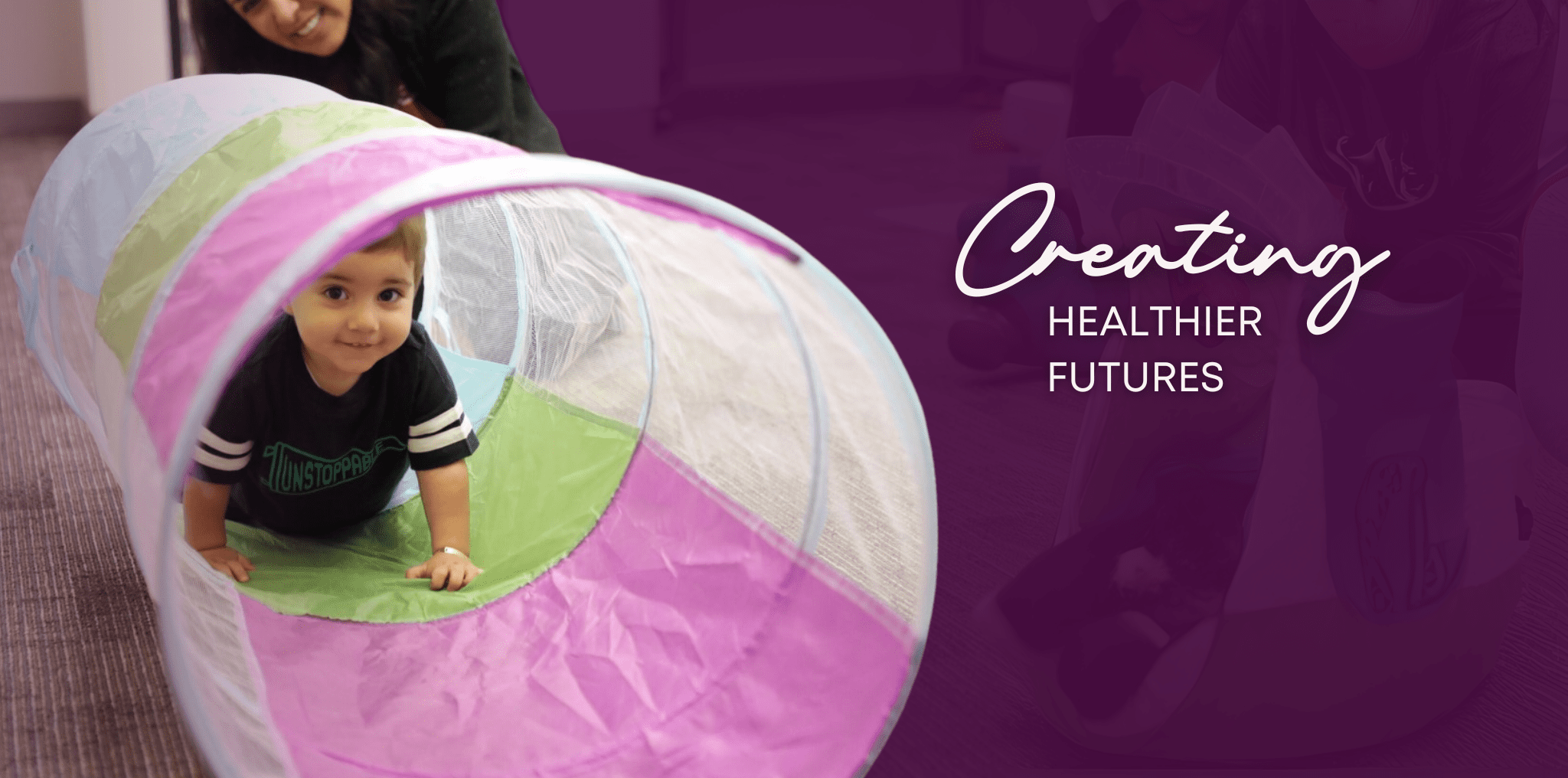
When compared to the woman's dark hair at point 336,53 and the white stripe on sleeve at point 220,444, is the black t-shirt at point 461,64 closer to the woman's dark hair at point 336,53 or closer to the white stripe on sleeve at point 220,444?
the woman's dark hair at point 336,53

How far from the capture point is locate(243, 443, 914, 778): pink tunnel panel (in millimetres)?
1014

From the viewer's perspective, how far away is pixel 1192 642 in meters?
1.02

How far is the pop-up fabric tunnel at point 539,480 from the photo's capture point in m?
0.86

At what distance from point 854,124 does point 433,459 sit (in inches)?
122

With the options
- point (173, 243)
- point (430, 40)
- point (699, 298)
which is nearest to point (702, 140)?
point (430, 40)

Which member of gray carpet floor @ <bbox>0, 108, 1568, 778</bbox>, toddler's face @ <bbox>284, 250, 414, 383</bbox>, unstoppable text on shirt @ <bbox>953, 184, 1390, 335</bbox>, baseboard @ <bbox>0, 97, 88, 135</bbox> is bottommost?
gray carpet floor @ <bbox>0, 108, 1568, 778</bbox>

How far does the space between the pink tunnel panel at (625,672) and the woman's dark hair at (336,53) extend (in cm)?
65

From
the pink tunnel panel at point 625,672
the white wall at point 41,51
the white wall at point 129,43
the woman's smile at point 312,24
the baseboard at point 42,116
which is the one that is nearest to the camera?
the pink tunnel panel at point 625,672

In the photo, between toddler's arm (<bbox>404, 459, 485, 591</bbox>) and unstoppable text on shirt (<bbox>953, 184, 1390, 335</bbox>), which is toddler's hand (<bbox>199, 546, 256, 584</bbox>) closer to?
toddler's arm (<bbox>404, 459, 485, 591</bbox>)

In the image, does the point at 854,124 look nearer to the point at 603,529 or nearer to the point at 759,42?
the point at 759,42

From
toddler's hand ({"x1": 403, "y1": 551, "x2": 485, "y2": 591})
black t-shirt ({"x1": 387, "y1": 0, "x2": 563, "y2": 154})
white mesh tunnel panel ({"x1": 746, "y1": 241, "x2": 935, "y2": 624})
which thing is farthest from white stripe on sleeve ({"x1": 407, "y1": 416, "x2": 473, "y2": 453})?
black t-shirt ({"x1": 387, "y1": 0, "x2": 563, "y2": 154})

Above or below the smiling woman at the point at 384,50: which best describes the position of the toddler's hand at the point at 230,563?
below

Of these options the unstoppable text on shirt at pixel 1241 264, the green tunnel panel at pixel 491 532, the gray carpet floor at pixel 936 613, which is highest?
the unstoppable text on shirt at pixel 1241 264

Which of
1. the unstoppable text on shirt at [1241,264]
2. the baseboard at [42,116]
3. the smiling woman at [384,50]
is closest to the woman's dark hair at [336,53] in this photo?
the smiling woman at [384,50]
